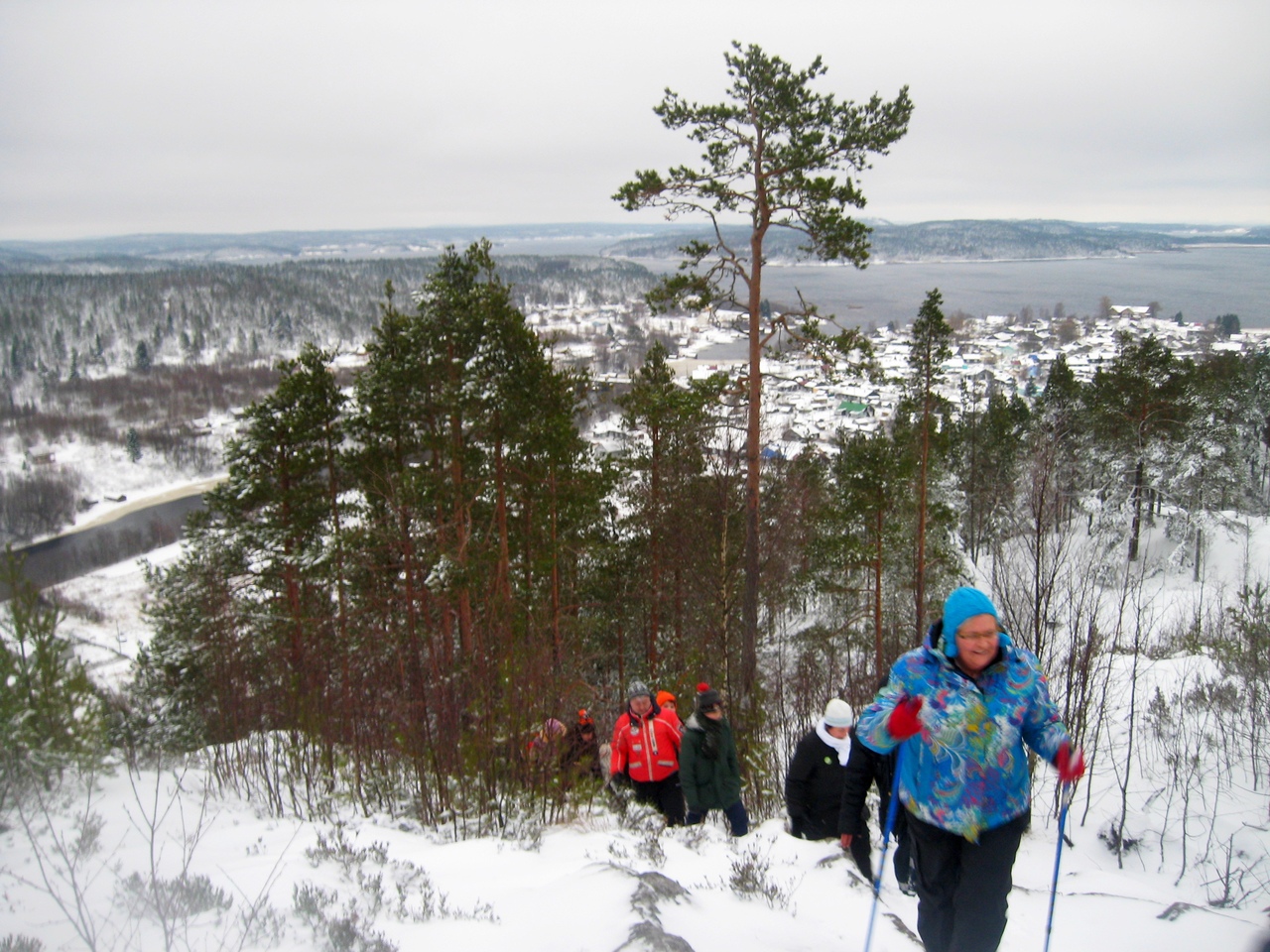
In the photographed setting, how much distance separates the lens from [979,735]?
8.23ft

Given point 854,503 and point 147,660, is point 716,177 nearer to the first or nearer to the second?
point 854,503

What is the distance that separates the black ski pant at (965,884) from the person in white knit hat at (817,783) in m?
1.36

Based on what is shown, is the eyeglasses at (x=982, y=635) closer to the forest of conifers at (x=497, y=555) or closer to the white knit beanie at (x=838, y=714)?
the white knit beanie at (x=838, y=714)

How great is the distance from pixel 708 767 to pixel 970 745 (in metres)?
2.45

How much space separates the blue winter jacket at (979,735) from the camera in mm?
2512

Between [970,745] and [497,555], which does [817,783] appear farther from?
[497,555]

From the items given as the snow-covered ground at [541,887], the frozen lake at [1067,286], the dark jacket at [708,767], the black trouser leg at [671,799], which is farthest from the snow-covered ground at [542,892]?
the frozen lake at [1067,286]

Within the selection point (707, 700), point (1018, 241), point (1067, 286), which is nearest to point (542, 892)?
point (707, 700)

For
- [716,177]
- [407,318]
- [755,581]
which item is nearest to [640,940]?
[755,581]

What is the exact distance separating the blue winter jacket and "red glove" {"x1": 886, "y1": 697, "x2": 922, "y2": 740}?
2 cm

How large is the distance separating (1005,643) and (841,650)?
16.3m

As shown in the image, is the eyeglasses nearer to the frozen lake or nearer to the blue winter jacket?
the blue winter jacket

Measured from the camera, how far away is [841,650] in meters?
17.8

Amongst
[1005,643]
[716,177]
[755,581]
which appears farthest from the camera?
[755,581]
